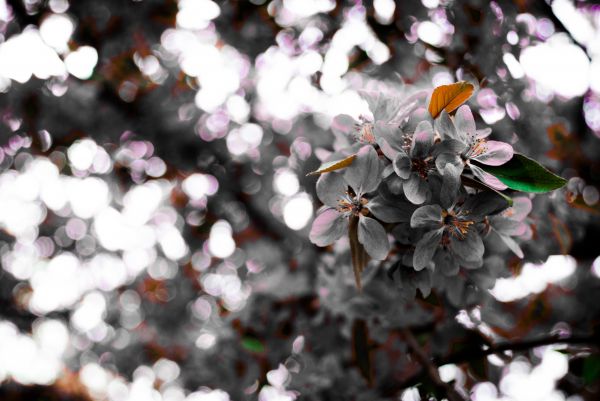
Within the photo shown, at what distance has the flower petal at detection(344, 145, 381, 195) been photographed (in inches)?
29.4

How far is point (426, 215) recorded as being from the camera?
72cm

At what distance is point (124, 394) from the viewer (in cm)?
280

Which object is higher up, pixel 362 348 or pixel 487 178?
pixel 487 178

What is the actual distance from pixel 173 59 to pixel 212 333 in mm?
1015

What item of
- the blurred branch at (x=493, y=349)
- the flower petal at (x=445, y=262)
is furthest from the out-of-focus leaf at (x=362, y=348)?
the flower petal at (x=445, y=262)

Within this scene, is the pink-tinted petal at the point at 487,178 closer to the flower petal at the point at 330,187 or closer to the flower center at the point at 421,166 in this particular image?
the flower center at the point at 421,166

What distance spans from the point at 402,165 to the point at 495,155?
13cm

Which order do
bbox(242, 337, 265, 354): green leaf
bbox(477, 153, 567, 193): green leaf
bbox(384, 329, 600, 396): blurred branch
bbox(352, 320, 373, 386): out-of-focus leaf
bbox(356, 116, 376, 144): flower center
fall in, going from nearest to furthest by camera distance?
bbox(477, 153, 567, 193): green leaf
bbox(356, 116, 376, 144): flower center
bbox(384, 329, 600, 396): blurred branch
bbox(352, 320, 373, 386): out-of-focus leaf
bbox(242, 337, 265, 354): green leaf

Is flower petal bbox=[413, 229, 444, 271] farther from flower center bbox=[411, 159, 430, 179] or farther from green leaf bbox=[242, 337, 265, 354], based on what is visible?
green leaf bbox=[242, 337, 265, 354]

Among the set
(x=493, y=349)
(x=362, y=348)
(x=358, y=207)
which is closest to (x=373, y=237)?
(x=358, y=207)

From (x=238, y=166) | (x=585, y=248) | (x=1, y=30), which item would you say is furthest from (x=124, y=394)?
(x=585, y=248)

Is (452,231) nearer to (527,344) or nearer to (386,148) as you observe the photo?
(386,148)

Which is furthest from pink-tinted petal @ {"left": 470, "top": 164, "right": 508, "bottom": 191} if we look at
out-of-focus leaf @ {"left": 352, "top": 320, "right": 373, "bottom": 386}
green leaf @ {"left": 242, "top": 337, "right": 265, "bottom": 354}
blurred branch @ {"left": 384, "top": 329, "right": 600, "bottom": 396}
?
green leaf @ {"left": 242, "top": 337, "right": 265, "bottom": 354}

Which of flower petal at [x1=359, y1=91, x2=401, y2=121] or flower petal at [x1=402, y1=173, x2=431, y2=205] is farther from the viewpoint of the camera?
flower petal at [x1=359, y1=91, x2=401, y2=121]
